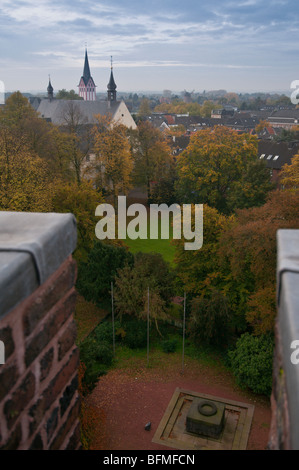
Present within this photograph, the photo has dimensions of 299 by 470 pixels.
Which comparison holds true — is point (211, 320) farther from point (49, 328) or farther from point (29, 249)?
point (29, 249)

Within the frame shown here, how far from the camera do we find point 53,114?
212 ft

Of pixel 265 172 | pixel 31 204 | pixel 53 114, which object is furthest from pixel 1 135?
pixel 53 114

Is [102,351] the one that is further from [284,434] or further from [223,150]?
[223,150]

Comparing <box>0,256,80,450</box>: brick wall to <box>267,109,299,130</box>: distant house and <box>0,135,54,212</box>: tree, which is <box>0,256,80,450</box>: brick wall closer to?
<box>0,135,54,212</box>: tree

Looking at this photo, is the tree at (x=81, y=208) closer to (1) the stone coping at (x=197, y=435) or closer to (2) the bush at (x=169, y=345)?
(2) the bush at (x=169, y=345)

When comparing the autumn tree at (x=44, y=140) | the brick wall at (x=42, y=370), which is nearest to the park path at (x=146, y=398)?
the brick wall at (x=42, y=370)

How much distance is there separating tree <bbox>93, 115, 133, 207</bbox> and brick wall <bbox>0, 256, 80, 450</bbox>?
122 ft

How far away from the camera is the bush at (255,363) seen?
17.7 m

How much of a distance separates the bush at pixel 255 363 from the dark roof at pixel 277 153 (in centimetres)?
3454

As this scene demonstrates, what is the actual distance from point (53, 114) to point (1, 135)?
4149cm

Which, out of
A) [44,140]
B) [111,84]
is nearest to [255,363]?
[44,140]

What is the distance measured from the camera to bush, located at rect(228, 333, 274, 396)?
17.7 meters

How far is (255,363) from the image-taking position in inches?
701

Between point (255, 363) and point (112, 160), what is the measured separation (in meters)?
26.2
